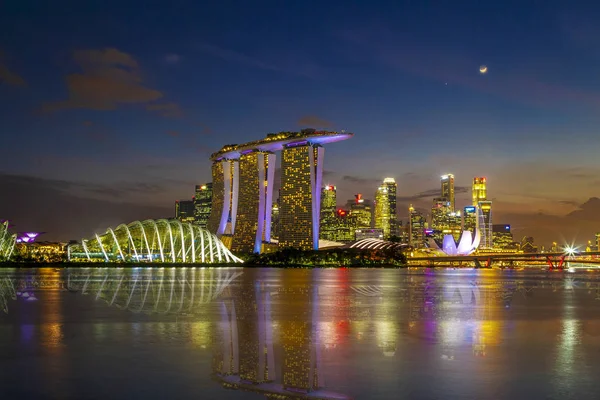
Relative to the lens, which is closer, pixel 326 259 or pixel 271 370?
pixel 271 370

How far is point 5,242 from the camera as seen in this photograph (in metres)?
163

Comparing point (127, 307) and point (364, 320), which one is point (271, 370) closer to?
point (364, 320)

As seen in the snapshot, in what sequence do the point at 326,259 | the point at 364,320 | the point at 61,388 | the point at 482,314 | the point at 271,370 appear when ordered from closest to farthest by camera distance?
1. the point at 61,388
2. the point at 271,370
3. the point at 364,320
4. the point at 482,314
5. the point at 326,259

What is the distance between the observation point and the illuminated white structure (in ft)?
461

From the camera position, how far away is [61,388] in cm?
1466

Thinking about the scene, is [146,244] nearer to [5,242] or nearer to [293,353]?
[5,242]

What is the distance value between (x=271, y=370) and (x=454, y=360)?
5.13 m

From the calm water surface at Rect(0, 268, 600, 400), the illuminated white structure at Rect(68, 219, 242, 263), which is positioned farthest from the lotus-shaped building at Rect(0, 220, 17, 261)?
the calm water surface at Rect(0, 268, 600, 400)

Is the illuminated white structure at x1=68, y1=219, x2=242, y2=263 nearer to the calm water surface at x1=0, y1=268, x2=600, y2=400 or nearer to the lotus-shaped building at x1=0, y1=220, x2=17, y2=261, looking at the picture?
the lotus-shaped building at x1=0, y1=220, x2=17, y2=261

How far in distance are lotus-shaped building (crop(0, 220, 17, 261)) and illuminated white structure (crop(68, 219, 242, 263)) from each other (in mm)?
22285

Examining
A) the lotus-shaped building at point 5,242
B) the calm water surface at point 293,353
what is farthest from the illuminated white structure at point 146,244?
the calm water surface at point 293,353

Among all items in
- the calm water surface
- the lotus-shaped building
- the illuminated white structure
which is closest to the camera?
the calm water surface

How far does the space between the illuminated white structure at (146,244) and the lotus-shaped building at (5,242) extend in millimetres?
22285

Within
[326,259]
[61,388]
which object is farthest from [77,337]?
[326,259]
